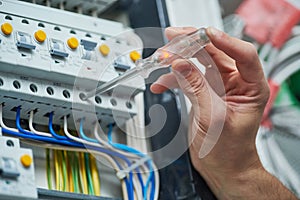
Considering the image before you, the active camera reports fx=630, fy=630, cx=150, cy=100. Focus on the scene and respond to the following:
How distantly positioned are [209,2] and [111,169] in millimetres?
657

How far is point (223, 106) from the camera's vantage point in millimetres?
1478

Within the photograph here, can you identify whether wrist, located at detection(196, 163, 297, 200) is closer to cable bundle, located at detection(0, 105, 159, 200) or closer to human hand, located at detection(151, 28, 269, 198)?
human hand, located at detection(151, 28, 269, 198)

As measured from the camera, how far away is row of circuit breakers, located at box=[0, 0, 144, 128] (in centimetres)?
138

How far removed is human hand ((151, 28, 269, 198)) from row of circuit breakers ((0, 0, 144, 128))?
12 cm

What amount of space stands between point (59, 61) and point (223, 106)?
39 centimetres

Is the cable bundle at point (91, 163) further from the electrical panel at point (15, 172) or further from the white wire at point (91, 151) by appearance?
the electrical panel at point (15, 172)

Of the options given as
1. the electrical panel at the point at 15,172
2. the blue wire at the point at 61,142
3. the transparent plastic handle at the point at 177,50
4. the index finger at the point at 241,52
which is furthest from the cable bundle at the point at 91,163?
the index finger at the point at 241,52

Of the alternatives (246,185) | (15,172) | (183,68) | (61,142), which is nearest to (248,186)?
(246,185)

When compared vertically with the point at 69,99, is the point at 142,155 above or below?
below

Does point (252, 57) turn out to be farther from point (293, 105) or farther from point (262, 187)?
point (293, 105)

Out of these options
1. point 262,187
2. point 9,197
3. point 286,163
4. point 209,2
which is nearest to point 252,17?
point 209,2

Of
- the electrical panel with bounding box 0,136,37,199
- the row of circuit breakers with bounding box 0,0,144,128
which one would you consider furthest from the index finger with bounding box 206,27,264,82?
the electrical panel with bounding box 0,136,37,199

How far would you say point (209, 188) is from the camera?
160 centimetres

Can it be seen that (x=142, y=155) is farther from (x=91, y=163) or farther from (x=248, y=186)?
(x=248, y=186)
